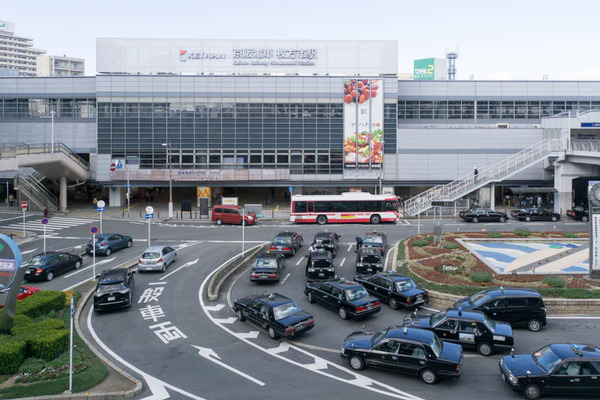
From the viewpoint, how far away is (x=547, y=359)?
13.5 metres

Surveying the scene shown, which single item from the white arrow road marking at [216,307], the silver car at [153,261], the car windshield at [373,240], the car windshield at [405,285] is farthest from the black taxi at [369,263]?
the silver car at [153,261]

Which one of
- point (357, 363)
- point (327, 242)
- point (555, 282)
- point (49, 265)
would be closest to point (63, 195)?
point (49, 265)

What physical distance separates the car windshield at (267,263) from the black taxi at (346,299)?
4.08 metres

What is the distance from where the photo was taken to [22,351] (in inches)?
583

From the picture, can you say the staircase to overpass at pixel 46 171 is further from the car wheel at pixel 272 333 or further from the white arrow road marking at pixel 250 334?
the car wheel at pixel 272 333

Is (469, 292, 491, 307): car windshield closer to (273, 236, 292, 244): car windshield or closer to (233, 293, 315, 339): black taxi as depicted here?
(233, 293, 315, 339): black taxi

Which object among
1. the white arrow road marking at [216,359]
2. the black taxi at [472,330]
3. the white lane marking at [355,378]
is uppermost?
the black taxi at [472,330]

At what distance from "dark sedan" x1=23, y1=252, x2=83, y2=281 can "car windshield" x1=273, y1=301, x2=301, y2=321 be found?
1544cm

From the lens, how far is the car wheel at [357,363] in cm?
1497

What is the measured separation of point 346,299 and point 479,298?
543 cm

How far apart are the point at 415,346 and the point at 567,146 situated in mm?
45083

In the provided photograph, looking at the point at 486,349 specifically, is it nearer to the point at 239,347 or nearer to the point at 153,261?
the point at 239,347

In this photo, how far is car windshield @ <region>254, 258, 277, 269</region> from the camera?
82.7 ft

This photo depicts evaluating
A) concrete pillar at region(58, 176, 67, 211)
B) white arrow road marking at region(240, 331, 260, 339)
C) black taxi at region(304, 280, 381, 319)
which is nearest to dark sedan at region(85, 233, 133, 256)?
black taxi at region(304, 280, 381, 319)
